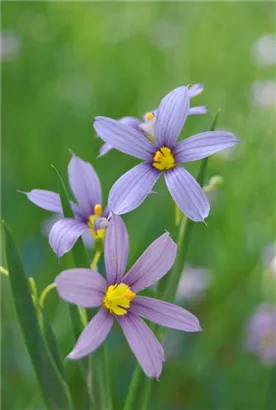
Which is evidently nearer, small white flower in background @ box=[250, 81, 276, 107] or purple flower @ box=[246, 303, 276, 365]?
purple flower @ box=[246, 303, 276, 365]

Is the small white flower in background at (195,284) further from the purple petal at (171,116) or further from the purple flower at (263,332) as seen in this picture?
the purple petal at (171,116)

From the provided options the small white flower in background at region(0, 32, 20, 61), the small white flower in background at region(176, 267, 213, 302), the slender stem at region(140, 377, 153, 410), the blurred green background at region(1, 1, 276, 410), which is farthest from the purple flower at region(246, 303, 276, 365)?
the small white flower in background at region(0, 32, 20, 61)

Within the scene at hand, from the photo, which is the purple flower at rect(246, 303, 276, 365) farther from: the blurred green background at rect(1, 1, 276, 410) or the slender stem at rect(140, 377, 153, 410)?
the slender stem at rect(140, 377, 153, 410)

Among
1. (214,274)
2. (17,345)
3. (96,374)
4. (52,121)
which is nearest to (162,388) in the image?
(17,345)

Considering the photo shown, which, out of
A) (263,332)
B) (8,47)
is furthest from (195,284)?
(8,47)

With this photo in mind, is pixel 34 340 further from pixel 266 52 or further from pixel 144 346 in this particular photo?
pixel 266 52

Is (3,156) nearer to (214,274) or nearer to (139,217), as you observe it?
(139,217)

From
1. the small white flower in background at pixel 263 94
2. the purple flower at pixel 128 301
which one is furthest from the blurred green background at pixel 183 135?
the purple flower at pixel 128 301
